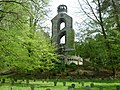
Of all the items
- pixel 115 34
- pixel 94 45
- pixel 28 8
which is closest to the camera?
pixel 28 8

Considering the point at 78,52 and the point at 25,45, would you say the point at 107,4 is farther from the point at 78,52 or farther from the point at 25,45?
the point at 25,45

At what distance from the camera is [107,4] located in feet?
95.8

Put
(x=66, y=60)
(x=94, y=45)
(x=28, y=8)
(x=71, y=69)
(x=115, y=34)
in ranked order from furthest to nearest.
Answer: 1. (x=66, y=60)
2. (x=71, y=69)
3. (x=94, y=45)
4. (x=115, y=34)
5. (x=28, y=8)

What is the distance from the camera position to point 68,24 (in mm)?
53031

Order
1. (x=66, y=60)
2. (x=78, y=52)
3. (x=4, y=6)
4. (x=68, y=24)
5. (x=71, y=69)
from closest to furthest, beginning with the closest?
(x=4, y=6), (x=78, y=52), (x=71, y=69), (x=66, y=60), (x=68, y=24)

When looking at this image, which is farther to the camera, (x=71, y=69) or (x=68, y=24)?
(x=68, y=24)

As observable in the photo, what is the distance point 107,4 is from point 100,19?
2260 mm

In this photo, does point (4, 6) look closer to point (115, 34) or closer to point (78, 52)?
point (115, 34)

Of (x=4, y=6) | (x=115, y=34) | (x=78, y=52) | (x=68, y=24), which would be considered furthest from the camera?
(x=68, y=24)

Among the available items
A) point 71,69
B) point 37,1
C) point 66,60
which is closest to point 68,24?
point 66,60

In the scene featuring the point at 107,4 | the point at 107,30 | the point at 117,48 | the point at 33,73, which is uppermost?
the point at 107,4

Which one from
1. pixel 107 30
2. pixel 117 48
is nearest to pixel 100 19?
pixel 107 30

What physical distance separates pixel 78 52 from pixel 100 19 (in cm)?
652

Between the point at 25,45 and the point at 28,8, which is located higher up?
the point at 28,8
